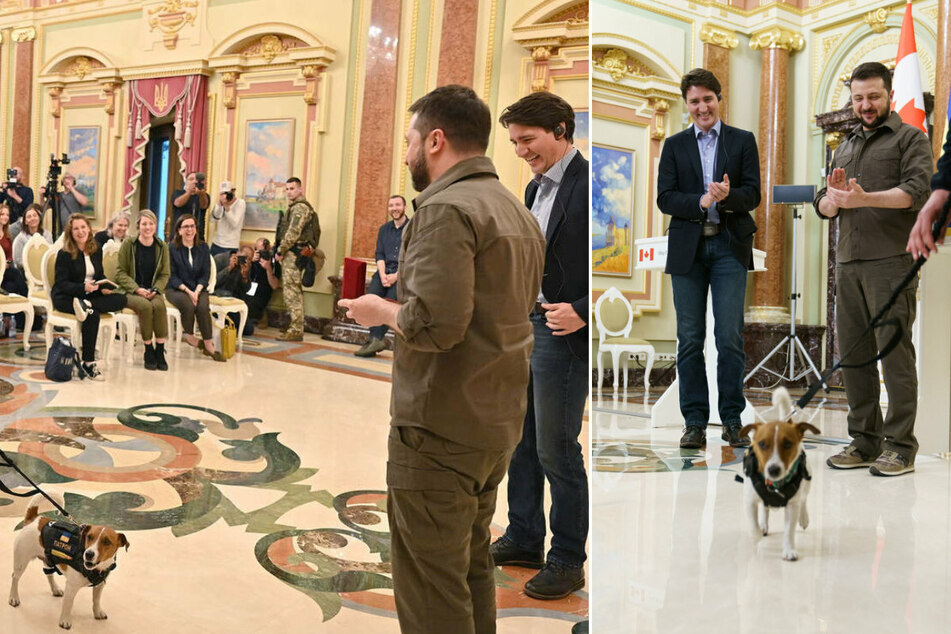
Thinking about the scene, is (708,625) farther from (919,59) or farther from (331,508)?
(331,508)

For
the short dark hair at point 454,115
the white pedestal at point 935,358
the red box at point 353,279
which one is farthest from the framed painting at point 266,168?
the white pedestal at point 935,358

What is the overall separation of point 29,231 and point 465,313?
181 centimetres

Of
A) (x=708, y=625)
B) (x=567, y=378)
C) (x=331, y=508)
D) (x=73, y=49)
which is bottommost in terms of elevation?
(x=331, y=508)

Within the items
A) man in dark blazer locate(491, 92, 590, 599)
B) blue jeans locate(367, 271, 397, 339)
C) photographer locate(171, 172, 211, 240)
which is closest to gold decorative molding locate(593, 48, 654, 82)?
man in dark blazer locate(491, 92, 590, 599)

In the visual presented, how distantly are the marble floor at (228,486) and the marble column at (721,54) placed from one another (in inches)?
44.4

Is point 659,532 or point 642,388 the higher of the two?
point 642,388

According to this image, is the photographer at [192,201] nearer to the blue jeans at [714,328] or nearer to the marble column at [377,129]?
the marble column at [377,129]

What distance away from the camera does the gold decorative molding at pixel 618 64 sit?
2.45ft

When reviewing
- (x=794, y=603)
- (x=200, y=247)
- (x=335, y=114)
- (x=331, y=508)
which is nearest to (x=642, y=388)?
(x=794, y=603)

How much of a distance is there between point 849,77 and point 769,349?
0.26m

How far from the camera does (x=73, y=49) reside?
7.42 feet

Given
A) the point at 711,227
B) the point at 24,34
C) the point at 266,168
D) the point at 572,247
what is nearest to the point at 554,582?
the point at 572,247

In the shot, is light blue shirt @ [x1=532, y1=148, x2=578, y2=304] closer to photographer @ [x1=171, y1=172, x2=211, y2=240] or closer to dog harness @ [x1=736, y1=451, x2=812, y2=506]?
dog harness @ [x1=736, y1=451, x2=812, y2=506]

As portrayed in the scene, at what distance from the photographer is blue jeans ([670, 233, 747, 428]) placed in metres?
0.70
